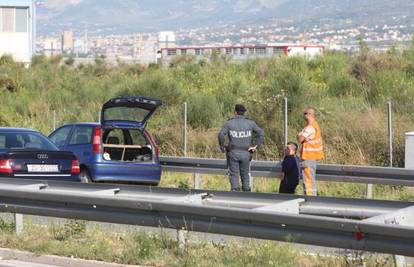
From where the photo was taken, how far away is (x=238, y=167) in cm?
1609

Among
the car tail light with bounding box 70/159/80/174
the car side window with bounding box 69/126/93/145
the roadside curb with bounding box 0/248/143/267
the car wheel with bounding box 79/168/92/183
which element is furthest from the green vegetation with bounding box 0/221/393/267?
the car side window with bounding box 69/126/93/145

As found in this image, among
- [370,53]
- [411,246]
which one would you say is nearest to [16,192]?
[411,246]

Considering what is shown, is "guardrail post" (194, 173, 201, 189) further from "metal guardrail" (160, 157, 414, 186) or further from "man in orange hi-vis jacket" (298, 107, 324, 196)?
"man in orange hi-vis jacket" (298, 107, 324, 196)

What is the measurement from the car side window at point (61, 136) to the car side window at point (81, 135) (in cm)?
27

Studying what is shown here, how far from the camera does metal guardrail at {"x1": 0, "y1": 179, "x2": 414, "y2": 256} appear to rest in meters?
8.68

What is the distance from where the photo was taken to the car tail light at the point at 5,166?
15.7 m

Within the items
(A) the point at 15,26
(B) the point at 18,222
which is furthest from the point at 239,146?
(A) the point at 15,26

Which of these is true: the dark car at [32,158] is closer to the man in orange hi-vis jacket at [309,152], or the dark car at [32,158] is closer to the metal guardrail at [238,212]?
the metal guardrail at [238,212]

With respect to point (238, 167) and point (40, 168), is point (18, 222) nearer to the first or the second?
point (40, 168)

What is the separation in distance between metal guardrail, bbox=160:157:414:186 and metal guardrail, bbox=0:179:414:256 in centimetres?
617

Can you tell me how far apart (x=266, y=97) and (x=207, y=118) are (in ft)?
6.63

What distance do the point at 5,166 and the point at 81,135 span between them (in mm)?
3418

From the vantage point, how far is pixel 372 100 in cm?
2764

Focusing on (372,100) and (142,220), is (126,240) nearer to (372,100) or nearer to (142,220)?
(142,220)
